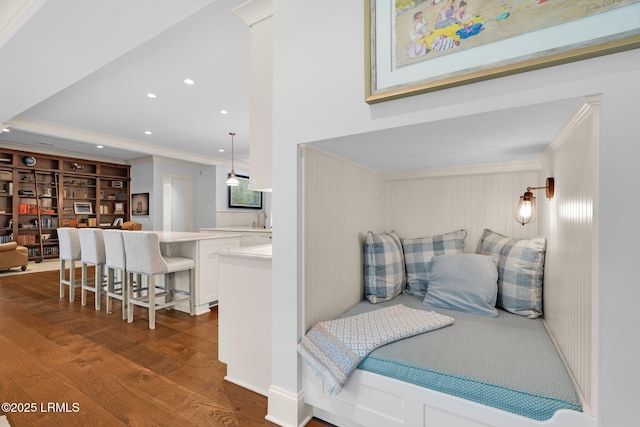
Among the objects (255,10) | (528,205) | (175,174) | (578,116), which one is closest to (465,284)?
(528,205)

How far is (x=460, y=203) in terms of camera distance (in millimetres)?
2178

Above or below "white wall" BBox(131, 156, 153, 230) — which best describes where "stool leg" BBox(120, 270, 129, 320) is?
below

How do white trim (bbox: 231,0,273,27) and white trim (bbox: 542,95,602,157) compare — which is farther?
white trim (bbox: 231,0,273,27)

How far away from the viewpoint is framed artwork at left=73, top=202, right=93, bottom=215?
288 inches

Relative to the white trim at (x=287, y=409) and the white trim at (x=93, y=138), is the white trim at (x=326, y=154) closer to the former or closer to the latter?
the white trim at (x=287, y=409)

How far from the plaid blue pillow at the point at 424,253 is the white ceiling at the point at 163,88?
53 centimetres

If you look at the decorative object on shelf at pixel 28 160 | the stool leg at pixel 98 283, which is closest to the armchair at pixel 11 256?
the decorative object on shelf at pixel 28 160

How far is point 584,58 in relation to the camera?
0.88 meters

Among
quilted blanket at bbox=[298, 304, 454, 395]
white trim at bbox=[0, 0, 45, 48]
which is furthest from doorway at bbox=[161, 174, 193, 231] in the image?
quilted blanket at bbox=[298, 304, 454, 395]

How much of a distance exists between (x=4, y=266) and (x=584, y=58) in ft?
25.5

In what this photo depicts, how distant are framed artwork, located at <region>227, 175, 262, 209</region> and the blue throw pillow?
6944mm

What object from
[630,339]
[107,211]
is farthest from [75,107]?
[630,339]

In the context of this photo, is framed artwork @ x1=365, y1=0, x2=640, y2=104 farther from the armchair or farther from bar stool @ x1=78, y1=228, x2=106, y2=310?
the armchair

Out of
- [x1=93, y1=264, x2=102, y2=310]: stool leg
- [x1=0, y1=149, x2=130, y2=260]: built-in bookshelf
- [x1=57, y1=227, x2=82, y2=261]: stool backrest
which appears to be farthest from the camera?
[x1=0, y1=149, x2=130, y2=260]: built-in bookshelf
